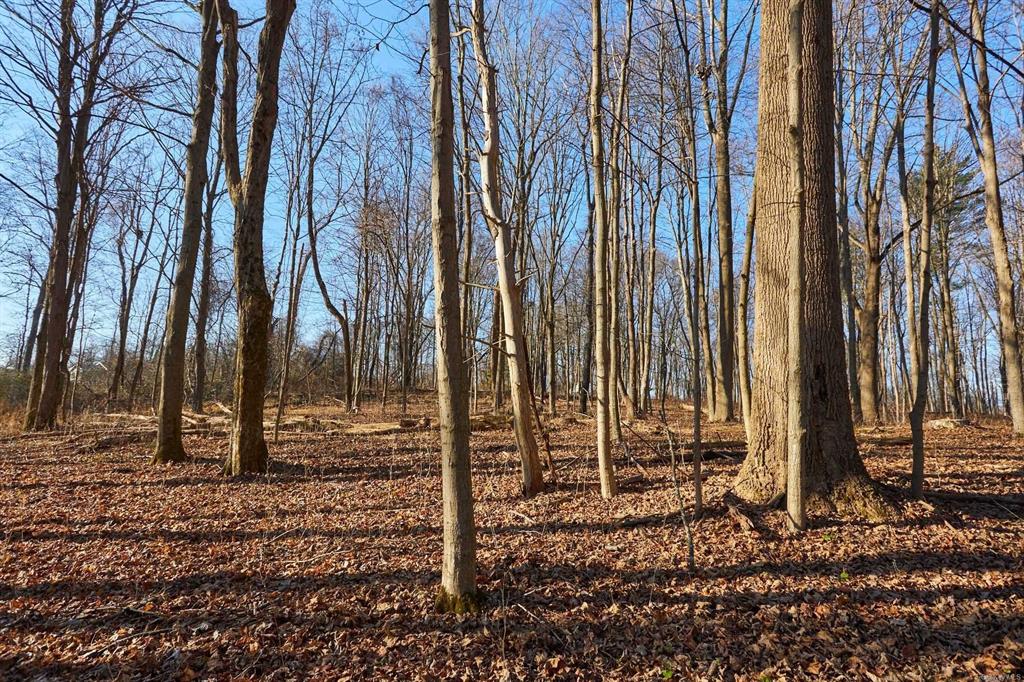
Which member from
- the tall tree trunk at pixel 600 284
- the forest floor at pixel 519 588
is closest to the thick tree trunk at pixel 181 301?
the forest floor at pixel 519 588

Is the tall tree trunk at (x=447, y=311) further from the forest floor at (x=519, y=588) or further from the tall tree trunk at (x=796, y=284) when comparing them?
the tall tree trunk at (x=796, y=284)

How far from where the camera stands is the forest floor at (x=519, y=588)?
2.70m

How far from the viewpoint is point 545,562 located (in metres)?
3.87

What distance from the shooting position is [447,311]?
293cm

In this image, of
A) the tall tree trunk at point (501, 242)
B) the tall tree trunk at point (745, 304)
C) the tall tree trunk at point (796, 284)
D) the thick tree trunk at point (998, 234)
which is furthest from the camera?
the thick tree trunk at point (998, 234)

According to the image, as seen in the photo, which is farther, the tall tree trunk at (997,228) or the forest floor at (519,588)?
the tall tree trunk at (997,228)

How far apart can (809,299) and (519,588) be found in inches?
134

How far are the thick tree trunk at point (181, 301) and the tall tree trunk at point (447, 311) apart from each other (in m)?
6.25

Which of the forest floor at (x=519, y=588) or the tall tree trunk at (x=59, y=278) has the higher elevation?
the tall tree trunk at (x=59, y=278)

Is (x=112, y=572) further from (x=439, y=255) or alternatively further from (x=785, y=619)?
(x=785, y=619)

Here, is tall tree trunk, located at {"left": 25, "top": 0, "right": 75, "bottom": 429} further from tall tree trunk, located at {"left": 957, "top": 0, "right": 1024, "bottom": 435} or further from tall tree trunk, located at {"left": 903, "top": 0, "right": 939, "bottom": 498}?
tall tree trunk, located at {"left": 957, "top": 0, "right": 1024, "bottom": 435}

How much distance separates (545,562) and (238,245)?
5.73 meters

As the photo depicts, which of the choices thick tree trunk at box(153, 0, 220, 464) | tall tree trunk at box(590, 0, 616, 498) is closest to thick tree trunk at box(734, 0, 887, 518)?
tall tree trunk at box(590, 0, 616, 498)

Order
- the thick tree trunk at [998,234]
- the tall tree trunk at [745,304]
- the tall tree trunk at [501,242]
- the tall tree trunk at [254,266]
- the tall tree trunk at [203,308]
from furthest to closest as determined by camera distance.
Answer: the tall tree trunk at [203,308] < the thick tree trunk at [998,234] < the tall tree trunk at [745,304] < the tall tree trunk at [254,266] < the tall tree trunk at [501,242]
